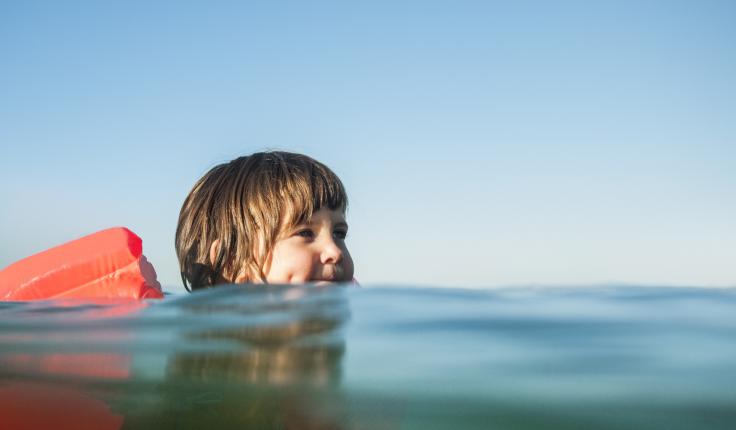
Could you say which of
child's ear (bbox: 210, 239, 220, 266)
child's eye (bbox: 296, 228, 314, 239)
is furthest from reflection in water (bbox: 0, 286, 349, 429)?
child's ear (bbox: 210, 239, 220, 266)

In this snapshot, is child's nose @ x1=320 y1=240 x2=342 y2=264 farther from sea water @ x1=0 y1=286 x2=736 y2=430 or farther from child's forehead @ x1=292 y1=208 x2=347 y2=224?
sea water @ x1=0 y1=286 x2=736 y2=430

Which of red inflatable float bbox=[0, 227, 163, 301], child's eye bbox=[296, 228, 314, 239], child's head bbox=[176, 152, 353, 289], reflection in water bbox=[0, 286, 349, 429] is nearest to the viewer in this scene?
reflection in water bbox=[0, 286, 349, 429]

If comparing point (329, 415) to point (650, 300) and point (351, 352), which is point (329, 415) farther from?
point (650, 300)

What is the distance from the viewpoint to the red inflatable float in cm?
468

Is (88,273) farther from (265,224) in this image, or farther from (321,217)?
(321,217)

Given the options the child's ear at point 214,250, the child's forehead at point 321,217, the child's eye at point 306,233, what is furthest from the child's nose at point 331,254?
the child's ear at point 214,250

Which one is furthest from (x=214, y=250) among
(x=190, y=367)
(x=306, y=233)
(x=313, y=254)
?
(x=190, y=367)

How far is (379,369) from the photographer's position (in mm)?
2178

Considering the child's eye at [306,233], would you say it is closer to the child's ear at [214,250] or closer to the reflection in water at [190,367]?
the child's ear at [214,250]

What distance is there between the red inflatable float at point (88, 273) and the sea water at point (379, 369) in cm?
171

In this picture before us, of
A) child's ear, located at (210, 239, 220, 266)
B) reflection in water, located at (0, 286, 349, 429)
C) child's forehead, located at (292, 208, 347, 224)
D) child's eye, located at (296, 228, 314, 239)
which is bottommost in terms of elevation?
reflection in water, located at (0, 286, 349, 429)

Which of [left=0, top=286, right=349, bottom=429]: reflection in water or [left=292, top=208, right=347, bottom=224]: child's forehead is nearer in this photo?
[left=0, top=286, right=349, bottom=429]: reflection in water

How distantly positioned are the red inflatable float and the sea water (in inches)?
67.2

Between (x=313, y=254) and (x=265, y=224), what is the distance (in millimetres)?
462
